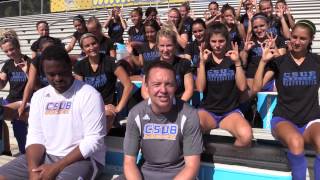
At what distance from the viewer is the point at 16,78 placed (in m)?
4.78

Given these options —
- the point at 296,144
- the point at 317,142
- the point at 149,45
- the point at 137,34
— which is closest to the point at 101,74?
the point at 149,45

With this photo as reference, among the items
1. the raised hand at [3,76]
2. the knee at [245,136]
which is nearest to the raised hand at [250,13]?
the knee at [245,136]

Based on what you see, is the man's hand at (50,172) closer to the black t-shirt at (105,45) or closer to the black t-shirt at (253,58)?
the black t-shirt at (253,58)

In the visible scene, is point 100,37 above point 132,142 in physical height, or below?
above

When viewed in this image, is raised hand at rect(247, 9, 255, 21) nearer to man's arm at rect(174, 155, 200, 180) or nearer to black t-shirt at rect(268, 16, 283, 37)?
black t-shirt at rect(268, 16, 283, 37)

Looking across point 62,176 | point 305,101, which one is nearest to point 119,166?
point 62,176

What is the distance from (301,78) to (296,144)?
67cm

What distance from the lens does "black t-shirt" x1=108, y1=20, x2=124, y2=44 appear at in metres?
7.91

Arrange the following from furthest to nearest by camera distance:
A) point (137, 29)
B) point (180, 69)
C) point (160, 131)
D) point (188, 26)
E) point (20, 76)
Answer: point (137, 29)
point (188, 26)
point (20, 76)
point (180, 69)
point (160, 131)

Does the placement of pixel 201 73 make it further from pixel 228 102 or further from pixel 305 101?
pixel 305 101

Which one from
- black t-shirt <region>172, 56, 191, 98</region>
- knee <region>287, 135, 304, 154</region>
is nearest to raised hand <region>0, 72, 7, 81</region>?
black t-shirt <region>172, 56, 191, 98</region>

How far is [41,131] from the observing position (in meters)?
3.10

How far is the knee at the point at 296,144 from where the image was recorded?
3019 mm

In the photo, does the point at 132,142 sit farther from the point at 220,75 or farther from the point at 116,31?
the point at 116,31
